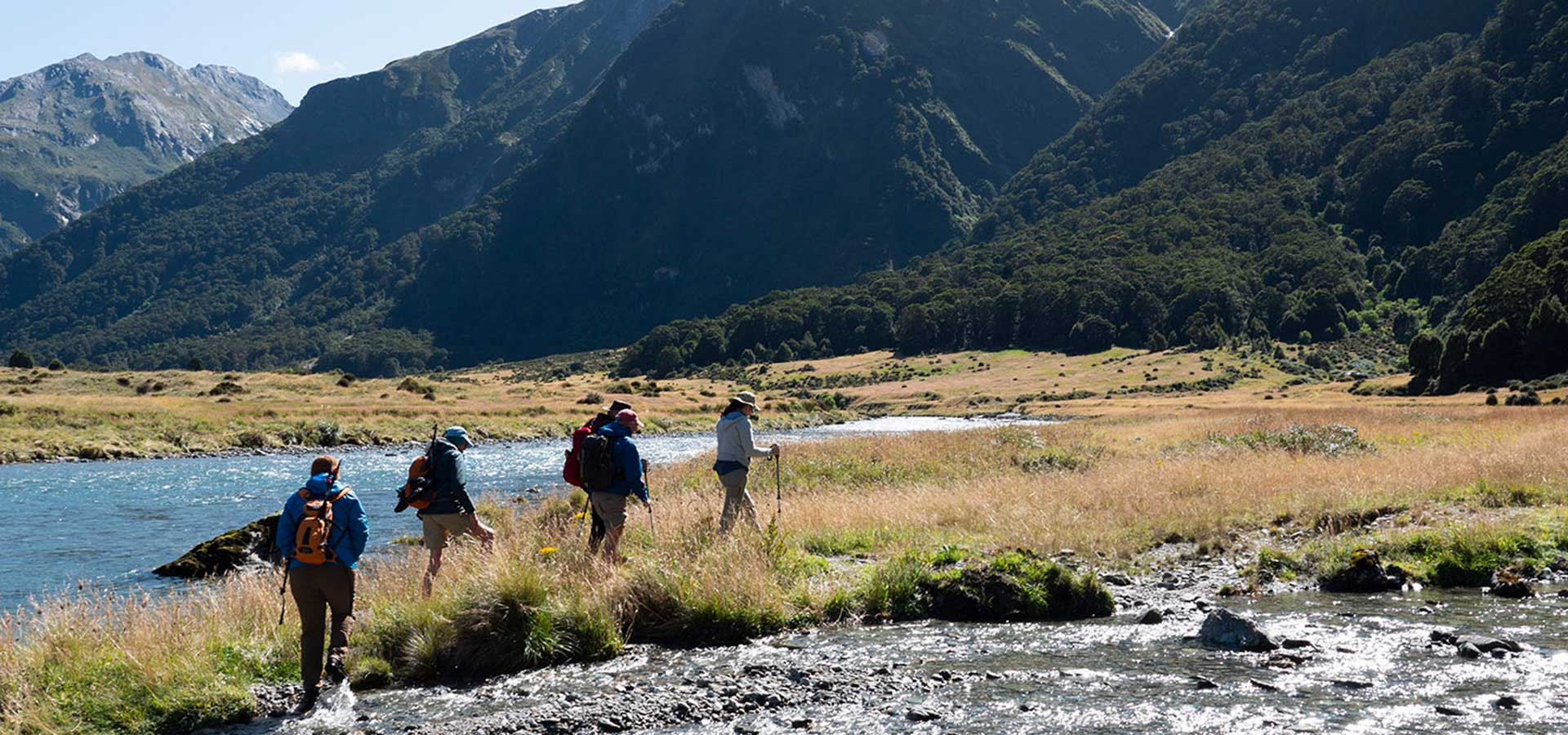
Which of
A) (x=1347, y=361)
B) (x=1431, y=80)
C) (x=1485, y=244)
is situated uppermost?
(x=1431, y=80)

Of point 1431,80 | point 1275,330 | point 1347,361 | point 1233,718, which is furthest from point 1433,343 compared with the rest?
point 1431,80

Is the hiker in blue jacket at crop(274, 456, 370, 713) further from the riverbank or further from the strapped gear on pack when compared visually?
the strapped gear on pack

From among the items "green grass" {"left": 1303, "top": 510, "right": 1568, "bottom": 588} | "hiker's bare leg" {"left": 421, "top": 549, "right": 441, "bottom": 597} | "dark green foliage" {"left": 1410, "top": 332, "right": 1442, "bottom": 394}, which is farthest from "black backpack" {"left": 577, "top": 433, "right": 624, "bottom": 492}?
"dark green foliage" {"left": 1410, "top": 332, "right": 1442, "bottom": 394}

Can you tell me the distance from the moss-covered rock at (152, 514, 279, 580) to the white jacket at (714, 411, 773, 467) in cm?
950

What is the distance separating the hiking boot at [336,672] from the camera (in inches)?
397

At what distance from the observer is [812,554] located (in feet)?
53.1

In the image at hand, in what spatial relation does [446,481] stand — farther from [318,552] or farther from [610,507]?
[318,552]

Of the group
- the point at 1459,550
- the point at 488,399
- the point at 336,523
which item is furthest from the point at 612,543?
the point at 488,399

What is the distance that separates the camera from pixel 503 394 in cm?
9300

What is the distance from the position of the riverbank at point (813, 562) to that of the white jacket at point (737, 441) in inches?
39.7

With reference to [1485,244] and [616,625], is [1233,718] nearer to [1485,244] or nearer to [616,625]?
[616,625]

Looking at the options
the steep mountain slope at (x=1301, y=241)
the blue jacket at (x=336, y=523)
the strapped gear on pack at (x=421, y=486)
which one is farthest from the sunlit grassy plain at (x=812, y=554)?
the steep mountain slope at (x=1301, y=241)

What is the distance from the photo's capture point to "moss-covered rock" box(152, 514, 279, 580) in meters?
18.9

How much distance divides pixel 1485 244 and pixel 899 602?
144605 millimetres
